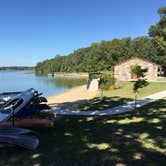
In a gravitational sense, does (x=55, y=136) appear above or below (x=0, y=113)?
below

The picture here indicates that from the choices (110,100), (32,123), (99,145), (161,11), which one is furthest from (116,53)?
(99,145)

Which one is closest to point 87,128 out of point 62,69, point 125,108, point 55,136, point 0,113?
point 55,136

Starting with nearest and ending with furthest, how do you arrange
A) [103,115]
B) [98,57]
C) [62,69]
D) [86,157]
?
[86,157] → [103,115] → [98,57] → [62,69]

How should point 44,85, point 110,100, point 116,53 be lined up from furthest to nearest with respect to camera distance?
1. point 116,53
2. point 44,85
3. point 110,100

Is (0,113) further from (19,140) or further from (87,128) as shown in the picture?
(87,128)

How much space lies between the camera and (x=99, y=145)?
8.39 m

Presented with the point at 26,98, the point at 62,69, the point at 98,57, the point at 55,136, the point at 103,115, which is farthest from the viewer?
the point at 62,69

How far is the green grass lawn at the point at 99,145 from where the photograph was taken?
719 centimetres

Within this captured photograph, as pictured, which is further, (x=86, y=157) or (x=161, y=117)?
(x=161, y=117)

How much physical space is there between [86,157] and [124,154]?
0.99 metres

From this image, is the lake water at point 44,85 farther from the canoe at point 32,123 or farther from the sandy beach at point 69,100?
the canoe at point 32,123

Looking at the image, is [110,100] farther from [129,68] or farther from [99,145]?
[129,68]

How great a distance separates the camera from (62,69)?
13512 centimetres

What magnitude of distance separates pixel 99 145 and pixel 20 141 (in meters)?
2.27
